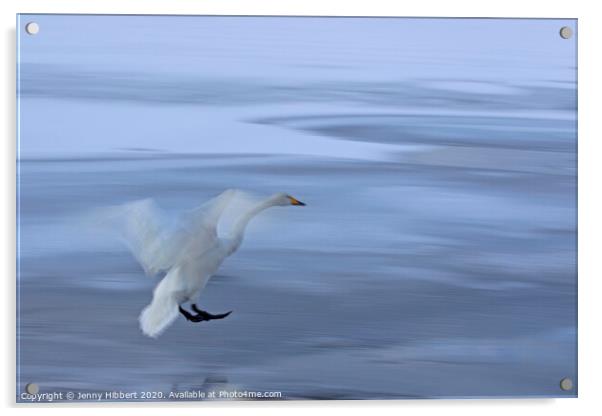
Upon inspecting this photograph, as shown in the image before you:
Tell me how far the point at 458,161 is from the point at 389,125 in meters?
0.11

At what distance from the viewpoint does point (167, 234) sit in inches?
48.5

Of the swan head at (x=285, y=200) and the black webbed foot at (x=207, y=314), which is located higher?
the swan head at (x=285, y=200)

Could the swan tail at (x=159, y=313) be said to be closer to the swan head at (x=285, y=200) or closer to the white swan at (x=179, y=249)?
the white swan at (x=179, y=249)

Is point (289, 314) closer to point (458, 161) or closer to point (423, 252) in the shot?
point (423, 252)

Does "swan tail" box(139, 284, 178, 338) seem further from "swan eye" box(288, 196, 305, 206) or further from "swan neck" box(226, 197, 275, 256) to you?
"swan eye" box(288, 196, 305, 206)

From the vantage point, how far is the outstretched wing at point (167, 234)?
1229 millimetres

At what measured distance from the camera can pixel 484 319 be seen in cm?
124

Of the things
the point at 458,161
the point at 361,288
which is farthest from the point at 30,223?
the point at 458,161

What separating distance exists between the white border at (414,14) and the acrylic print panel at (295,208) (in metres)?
0.02

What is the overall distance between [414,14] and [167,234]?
48cm

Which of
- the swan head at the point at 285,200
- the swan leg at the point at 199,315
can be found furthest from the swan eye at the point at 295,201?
the swan leg at the point at 199,315

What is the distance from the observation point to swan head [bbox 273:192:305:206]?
1235 millimetres

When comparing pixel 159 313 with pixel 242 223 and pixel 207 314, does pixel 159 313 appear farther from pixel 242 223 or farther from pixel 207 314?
pixel 242 223

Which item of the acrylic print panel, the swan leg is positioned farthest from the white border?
the swan leg
